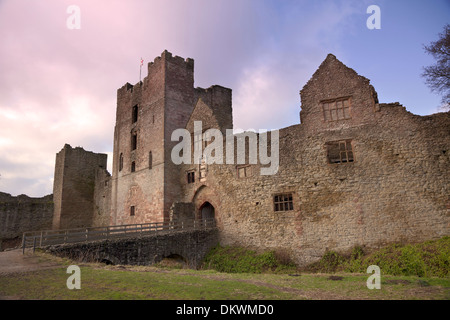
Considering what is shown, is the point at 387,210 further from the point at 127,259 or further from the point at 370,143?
the point at 127,259

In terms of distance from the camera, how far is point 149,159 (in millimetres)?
26250

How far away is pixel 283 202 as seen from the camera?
18062 millimetres

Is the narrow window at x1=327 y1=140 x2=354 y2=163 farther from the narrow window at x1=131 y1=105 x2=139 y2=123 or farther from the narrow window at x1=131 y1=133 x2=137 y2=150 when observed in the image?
the narrow window at x1=131 y1=105 x2=139 y2=123

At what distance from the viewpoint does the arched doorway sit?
76.1 feet

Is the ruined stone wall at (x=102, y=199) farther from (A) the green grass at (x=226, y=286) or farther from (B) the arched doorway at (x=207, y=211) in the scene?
(A) the green grass at (x=226, y=286)

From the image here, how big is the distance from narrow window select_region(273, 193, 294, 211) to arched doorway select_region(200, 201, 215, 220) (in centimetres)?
672

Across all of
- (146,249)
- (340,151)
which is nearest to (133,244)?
(146,249)

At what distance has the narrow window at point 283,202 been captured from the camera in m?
17.8

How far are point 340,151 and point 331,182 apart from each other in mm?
1858

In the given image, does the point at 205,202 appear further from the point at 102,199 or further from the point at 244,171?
the point at 102,199

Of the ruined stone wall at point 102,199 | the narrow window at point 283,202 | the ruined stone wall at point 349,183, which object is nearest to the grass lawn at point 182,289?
the ruined stone wall at point 349,183

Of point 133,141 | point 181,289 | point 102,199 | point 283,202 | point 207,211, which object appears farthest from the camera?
point 102,199
